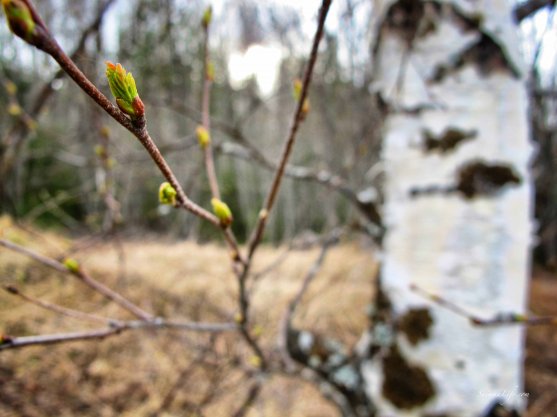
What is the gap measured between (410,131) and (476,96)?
0.58 feet

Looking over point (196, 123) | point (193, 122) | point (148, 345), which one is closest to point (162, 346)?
point (148, 345)

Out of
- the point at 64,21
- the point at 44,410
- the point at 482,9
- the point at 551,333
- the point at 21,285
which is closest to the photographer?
the point at 482,9

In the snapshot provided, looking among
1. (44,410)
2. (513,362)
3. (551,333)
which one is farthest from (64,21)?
(551,333)

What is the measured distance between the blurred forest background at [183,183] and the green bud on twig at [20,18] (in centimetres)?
74

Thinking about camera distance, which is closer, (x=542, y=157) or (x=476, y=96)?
(x=476, y=96)

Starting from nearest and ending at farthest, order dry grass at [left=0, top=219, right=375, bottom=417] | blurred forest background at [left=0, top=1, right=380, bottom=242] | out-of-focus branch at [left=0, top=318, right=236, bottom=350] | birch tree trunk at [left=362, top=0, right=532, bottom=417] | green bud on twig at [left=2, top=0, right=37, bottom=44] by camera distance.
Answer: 1. green bud on twig at [left=2, top=0, right=37, bottom=44]
2. out-of-focus branch at [left=0, top=318, right=236, bottom=350]
3. birch tree trunk at [left=362, top=0, right=532, bottom=417]
4. dry grass at [left=0, top=219, right=375, bottom=417]
5. blurred forest background at [left=0, top=1, right=380, bottom=242]

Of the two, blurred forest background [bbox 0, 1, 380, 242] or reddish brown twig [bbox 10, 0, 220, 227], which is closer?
reddish brown twig [bbox 10, 0, 220, 227]

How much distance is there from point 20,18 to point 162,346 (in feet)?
9.98

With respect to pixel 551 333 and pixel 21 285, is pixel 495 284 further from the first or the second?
pixel 21 285

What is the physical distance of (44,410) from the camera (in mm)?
2070

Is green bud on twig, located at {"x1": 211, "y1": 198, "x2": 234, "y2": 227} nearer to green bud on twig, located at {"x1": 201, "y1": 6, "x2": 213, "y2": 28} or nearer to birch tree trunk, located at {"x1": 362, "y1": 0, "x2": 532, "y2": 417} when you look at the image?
green bud on twig, located at {"x1": 201, "y1": 6, "x2": 213, "y2": 28}

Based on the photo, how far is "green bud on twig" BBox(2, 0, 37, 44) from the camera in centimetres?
17

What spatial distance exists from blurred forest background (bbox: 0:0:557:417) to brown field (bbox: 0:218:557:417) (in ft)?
0.05

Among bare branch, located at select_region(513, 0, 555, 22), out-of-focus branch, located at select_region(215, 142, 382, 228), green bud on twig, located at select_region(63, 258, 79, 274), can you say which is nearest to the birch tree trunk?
bare branch, located at select_region(513, 0, 555, 22)
